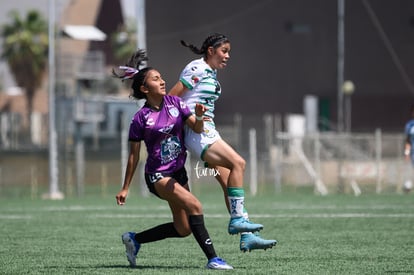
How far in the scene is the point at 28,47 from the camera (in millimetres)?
69875

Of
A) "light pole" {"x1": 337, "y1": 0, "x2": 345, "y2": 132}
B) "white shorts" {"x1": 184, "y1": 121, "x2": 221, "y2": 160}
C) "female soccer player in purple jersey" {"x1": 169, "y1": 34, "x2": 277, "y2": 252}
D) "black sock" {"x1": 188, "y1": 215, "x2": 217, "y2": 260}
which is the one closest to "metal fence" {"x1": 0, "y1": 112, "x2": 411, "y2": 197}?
"light pole" {"x1": 337, "y1": 0, "x2": 345, "y2": 132}

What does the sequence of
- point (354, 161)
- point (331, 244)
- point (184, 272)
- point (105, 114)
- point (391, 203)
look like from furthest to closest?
point (105, 114), point (354, 161), point (391, 203), point (331, 244), point (184, 272)

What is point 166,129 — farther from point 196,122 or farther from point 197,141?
point 197,141

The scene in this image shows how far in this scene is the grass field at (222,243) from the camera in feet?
34.1

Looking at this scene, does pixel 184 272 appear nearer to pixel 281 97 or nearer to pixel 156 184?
pixel 156 184

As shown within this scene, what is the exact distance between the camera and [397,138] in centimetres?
3291

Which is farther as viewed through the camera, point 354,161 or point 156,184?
point 354,161

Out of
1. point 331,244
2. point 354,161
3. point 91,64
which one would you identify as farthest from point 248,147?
point 331,244

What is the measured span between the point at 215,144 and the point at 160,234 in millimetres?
998

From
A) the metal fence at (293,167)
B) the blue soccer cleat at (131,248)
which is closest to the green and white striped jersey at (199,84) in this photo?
the blue soccer cleat at (131,248)

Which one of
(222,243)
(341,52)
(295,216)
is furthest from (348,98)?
(222,243)

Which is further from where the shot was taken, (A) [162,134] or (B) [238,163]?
(B) [238,163]

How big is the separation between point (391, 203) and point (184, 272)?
1299cm

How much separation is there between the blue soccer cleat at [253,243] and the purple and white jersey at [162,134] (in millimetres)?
890
